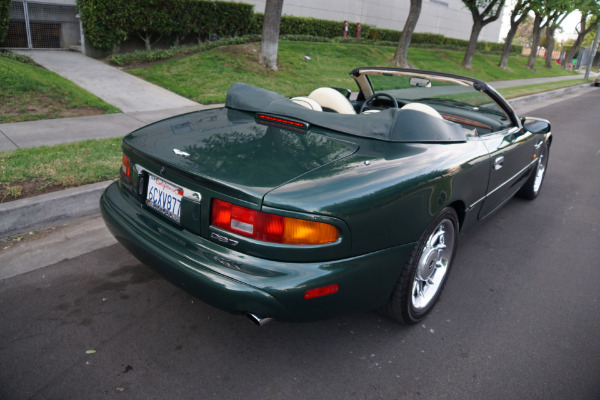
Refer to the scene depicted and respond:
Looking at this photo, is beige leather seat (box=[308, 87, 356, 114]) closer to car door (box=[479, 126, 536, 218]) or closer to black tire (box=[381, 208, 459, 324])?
car door (box=[479, 126, 536, 218])

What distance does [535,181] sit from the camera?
4.98 m

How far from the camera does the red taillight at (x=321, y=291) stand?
2.00 meters

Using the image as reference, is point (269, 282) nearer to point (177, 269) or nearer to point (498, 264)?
point (177, 269)

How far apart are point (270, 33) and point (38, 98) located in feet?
19.3

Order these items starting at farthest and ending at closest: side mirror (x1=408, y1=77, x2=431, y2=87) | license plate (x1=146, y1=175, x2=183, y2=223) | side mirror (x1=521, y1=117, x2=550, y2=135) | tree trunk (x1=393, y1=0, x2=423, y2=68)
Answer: tree trunk (x1=393, y1=0, x2=423, y2=68) → side mirror (x1=521, y1=117, x2=550, y2=135) → side mirror (x1=408, y1=77, x2=431, y2=87) → license plate (x1=146, y1=175, x2=183, y2=223)

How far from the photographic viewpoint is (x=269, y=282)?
6.49 feet

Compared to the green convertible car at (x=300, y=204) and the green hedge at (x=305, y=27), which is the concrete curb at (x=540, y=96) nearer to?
the green hedge at (x=305, y=27)

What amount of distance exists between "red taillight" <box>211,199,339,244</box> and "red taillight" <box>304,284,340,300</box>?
206mm

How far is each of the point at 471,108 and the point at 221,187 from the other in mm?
2776

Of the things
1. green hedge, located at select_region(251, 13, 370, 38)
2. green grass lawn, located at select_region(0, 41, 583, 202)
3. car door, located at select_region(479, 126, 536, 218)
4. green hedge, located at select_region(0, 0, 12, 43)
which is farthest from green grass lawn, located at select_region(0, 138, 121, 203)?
green hedge, located at select_region(251, 13, 370, 38)

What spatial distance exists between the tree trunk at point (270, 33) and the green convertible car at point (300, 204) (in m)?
8.53

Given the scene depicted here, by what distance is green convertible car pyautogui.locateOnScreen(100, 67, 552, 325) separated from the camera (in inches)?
80.0

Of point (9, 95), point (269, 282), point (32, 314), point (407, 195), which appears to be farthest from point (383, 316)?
point (9, 95)

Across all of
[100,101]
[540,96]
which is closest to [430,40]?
[540,96]
